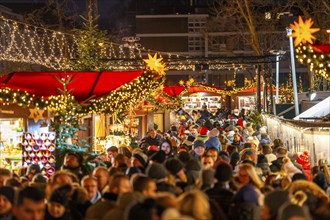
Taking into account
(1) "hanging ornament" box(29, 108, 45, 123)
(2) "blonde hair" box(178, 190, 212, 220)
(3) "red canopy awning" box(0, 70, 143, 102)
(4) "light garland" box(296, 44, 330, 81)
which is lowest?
(2) "blonde hair" box(178, 190, 212, 220)

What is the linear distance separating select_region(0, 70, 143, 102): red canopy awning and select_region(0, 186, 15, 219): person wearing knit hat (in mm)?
7845

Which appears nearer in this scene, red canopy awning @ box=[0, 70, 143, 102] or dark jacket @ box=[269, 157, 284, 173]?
dark jacket @ box=[269, 157, 284, 173]

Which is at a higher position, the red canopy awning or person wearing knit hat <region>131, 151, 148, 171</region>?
the red canopy awning

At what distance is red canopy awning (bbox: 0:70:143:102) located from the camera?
53.0ft

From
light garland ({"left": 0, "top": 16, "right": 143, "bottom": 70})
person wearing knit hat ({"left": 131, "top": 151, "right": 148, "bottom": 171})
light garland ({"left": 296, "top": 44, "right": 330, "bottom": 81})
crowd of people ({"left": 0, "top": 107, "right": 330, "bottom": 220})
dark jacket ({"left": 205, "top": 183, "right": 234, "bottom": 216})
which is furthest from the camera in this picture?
light garland ({"left": 0, "top": 16, "right": 143, "bottom": 70})

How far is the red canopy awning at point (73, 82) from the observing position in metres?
16.1

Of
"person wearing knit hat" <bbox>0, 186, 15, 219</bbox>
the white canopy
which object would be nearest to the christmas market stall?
"person wearing knit hat" <bbox>0, 186, 15, 219</bbox>

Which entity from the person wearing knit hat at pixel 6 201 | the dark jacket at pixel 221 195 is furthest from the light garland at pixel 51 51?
the dark jacket at pixel 221 195

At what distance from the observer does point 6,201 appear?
24.5 feet

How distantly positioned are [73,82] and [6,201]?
10090 mm

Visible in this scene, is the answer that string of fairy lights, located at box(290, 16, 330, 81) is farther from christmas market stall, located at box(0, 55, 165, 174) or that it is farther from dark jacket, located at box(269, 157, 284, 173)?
christmas market stall, located at box(0, 55, 165, 174)

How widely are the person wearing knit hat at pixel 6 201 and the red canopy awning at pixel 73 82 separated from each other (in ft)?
25.7

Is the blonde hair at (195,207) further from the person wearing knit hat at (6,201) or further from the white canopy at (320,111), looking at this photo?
the white canopy at (320,111)

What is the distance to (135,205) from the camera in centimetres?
593
